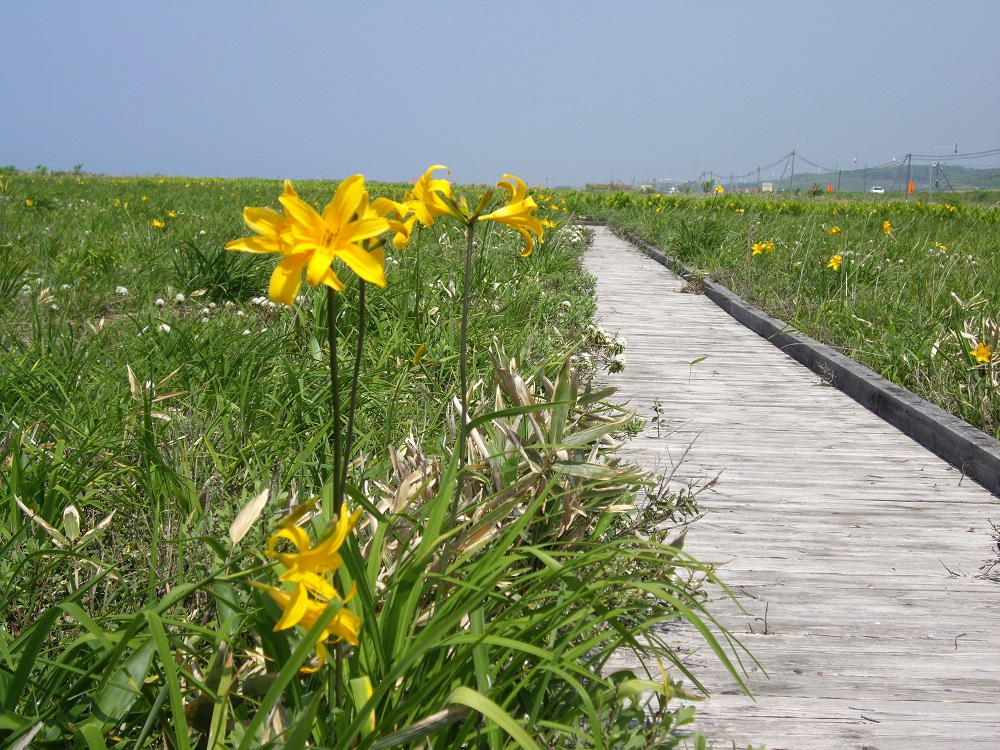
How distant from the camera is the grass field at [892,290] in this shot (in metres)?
4.47

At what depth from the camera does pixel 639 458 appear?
12.9ft

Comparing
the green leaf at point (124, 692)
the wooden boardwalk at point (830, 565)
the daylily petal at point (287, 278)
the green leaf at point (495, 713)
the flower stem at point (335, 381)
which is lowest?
the wooden boardwalk at point (830, 565)

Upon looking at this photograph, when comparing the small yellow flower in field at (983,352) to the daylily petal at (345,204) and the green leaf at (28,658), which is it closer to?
the daylily petal at (345,204)

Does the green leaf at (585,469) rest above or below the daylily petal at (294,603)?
below

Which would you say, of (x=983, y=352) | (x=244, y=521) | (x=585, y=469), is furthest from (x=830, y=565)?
(x=244, y=521)

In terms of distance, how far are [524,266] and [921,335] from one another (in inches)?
122

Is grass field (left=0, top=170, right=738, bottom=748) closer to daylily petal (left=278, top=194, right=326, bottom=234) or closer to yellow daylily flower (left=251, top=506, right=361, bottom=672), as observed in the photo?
yellow daylily flower (left=251, top=506, right=361, bottom=672)

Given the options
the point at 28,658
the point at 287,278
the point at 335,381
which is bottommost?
the point at 28,658

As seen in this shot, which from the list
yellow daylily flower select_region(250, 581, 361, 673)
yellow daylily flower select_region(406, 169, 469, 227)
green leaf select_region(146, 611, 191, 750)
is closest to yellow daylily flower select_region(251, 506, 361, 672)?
yellow daylily flower select_region(250, 581, 361, 673)

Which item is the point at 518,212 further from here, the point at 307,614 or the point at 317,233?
the point at 307,614

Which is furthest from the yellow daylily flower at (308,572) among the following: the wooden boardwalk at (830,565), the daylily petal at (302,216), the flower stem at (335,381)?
the wooden boardwalk at (830,565)

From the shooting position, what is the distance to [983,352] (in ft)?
13.8

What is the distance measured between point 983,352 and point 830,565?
2.01 meters

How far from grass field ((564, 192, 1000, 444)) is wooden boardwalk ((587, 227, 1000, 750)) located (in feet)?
1.31
